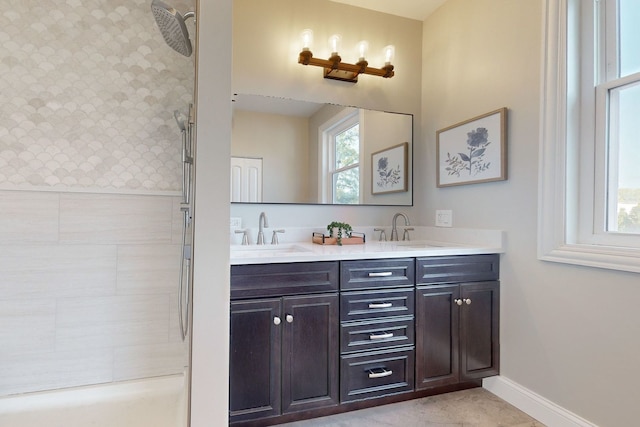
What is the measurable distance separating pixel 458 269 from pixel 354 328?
2.33 ft

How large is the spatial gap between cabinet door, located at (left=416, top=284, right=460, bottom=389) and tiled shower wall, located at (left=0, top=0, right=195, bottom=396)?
52.6 inches

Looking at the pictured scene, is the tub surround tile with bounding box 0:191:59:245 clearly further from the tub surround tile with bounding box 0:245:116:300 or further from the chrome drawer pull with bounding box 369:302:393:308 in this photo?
the chrome drawer pull with bounding box 369:302:393:308

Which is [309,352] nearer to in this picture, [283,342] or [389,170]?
[283,342]

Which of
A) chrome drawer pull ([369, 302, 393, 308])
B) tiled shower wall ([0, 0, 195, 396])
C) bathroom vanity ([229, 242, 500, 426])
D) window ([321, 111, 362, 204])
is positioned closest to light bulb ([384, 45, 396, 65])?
window ([321, 111, 362, 204])

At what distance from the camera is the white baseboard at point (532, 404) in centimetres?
161

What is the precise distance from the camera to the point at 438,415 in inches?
68.9

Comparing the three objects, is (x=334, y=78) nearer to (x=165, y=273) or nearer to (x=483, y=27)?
(x=483, y=27)

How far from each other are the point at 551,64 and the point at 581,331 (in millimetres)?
1325

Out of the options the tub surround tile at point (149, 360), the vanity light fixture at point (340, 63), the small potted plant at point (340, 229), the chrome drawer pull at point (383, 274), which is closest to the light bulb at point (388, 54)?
the vanity light fixture at point (340, 63)

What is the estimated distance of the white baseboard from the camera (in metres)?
1.61

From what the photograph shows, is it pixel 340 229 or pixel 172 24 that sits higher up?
pixel 172 24

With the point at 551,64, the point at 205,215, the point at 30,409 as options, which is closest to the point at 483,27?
the point at 551,64

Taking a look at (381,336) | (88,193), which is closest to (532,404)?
(381,336)

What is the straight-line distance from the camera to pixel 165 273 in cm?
191
